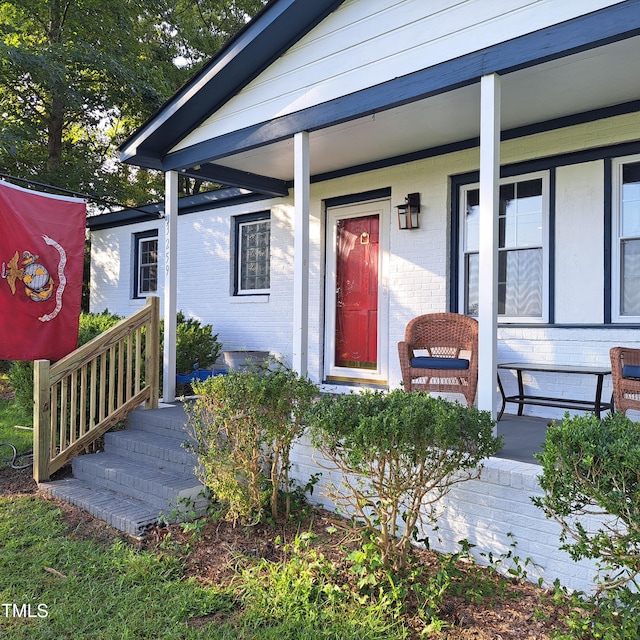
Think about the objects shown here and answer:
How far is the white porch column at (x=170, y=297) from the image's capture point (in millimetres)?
5891

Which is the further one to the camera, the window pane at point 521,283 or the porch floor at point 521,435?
the window pane at point 521,283

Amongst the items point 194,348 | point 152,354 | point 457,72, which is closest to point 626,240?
point 457,72

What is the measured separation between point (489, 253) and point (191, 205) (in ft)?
20.1

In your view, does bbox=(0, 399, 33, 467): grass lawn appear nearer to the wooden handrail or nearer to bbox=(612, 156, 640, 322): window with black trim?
the wooden handrail

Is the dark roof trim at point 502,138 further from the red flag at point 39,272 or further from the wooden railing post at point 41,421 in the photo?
the wooden railing post at point 41,421

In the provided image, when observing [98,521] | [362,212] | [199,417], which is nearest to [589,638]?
[199,417]

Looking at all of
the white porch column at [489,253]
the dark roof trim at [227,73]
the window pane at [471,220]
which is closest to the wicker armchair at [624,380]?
the white porch column at [489,253]

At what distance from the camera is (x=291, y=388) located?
3621 mm

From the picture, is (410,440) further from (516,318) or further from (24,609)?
(516,318)

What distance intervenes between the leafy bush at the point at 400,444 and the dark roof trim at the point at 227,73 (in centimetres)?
336

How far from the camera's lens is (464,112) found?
15.4 feet

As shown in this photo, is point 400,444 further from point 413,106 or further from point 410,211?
point 410,211

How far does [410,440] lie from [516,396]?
8.81 ft

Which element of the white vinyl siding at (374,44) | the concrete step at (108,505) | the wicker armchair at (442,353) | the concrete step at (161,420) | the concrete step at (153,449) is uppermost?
the white vinyl siding at (374,44)
